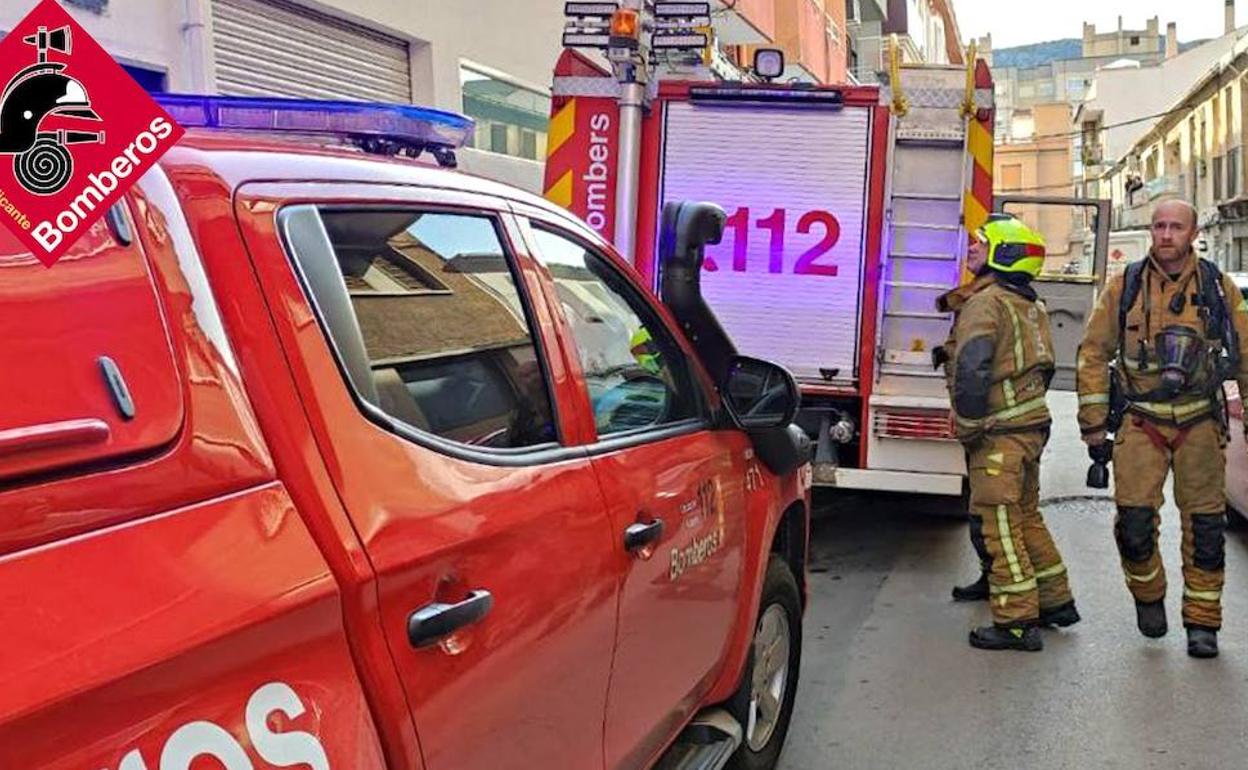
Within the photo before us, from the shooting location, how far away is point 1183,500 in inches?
197

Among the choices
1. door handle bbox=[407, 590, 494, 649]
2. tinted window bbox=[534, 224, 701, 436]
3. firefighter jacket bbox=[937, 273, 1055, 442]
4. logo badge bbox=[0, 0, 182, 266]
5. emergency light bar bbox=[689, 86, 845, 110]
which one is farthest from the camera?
emergency light bar bbox=[689, 86, 845, 110]

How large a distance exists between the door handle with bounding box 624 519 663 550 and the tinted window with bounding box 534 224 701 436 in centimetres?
22

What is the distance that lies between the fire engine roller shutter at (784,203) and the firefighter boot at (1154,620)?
220cm

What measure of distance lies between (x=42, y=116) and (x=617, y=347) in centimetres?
166

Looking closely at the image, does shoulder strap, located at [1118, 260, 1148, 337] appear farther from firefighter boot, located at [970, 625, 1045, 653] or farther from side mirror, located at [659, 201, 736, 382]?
side mirror, located at [659, 201, 736, 382]

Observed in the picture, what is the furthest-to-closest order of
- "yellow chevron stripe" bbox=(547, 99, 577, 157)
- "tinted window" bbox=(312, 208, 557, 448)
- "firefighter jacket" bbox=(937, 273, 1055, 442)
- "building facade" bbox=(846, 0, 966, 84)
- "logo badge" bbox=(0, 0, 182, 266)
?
"building facade" bbox=(846, 0, 966, 84) → "yellow chevron stripe" bbox=(547, 99, 577, 157) → "firefighter jacket" bbox=(937, 273, 1055, 442) → "tinted window" bbox=(312, 208, 557, 448) → "logo badge" bbox=(0, 0, 182, 266)

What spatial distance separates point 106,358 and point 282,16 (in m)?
7.77

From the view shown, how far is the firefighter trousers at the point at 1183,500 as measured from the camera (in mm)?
4930

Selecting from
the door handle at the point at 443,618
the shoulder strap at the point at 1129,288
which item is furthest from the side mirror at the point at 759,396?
the shoulder strap at the point at 1129,288

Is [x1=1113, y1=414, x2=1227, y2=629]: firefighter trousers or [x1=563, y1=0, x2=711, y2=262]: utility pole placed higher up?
[x1=563, y1=0, x2=711, y2=262]: utility pole

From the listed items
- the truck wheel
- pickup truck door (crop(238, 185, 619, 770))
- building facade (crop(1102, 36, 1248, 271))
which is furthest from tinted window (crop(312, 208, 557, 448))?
building facade (crop(1102, 36, 1248, 271))

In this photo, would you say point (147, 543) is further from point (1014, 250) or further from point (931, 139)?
point (931, 139)

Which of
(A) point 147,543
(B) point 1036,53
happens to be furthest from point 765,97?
(B) point 1036,53

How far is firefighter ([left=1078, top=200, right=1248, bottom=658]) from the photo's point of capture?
4.89 meters
